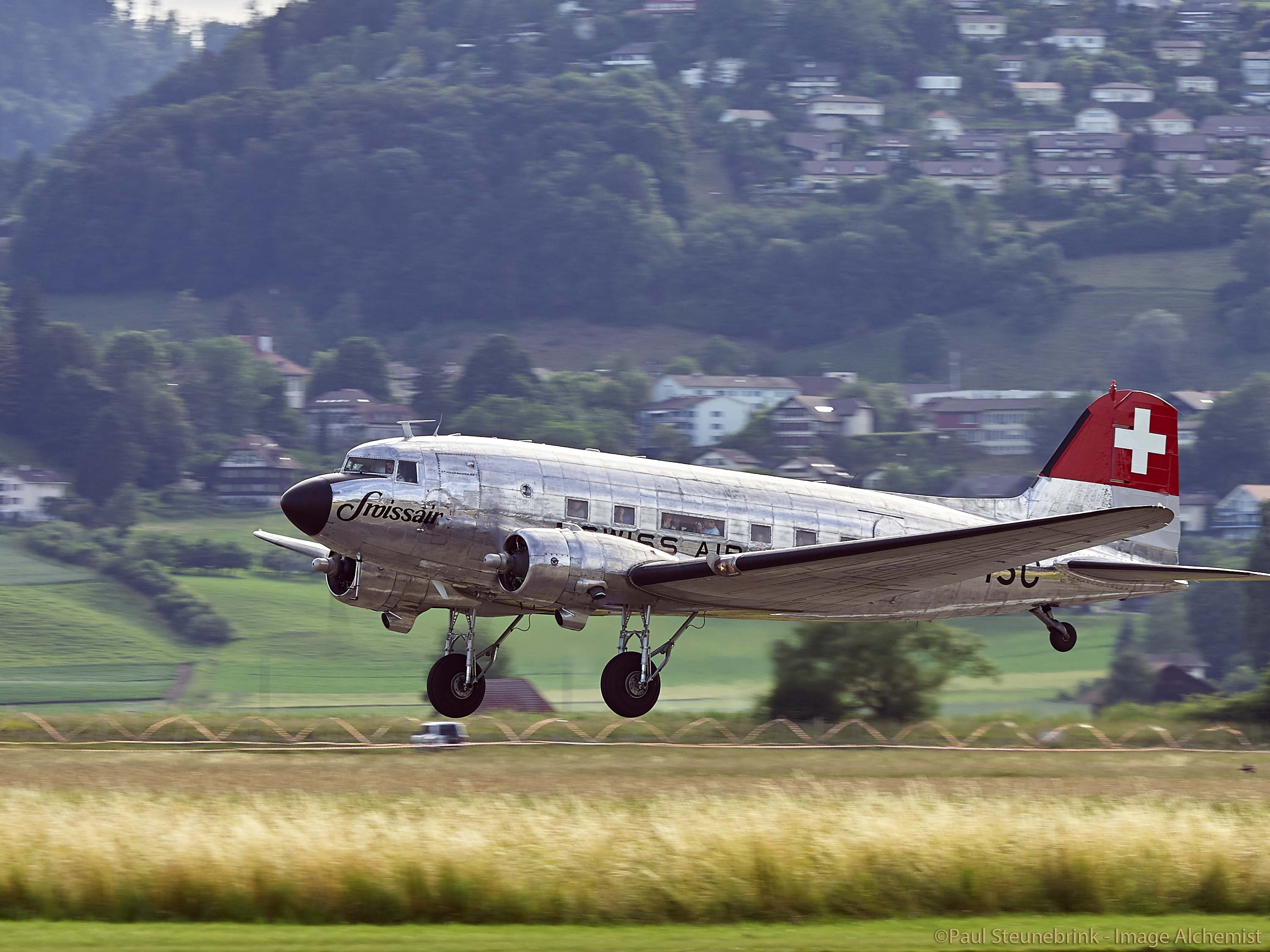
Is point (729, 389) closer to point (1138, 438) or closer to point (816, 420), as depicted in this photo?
point (816, 420)

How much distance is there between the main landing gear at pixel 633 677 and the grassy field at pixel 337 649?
67.8 ft

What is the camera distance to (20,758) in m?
31.7

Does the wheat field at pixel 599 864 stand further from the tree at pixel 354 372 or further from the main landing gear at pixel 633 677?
the tree at pixel 354 372

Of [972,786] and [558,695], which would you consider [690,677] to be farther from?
[972,786]

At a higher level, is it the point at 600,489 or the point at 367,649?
the point at 600,489

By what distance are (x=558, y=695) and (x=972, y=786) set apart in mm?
40456

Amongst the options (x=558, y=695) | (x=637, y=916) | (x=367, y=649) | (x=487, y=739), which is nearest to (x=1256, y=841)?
(x=637, y=916)

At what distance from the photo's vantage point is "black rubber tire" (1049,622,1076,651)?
33188mm

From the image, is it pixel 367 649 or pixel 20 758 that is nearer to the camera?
pixel 20 758

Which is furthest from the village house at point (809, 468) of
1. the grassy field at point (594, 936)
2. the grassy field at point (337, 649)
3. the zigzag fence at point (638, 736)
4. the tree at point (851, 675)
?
the grassy field at point (594, 936)

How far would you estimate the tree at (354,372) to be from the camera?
611ft

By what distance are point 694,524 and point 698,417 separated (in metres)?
150

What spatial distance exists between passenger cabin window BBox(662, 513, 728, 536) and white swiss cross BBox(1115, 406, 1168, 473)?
10.1 metres

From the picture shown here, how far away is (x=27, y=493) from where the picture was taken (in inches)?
5974
